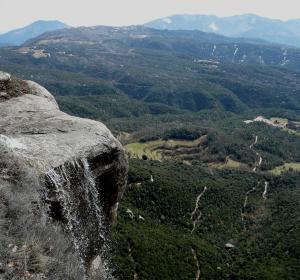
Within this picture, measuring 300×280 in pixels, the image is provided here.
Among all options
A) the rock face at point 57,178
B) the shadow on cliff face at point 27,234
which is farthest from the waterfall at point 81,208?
the shadow on cliff face at point 27,234

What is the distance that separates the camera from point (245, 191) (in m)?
160

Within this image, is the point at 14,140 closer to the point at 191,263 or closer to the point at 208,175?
the point at 191,263

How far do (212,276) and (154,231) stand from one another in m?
17.9

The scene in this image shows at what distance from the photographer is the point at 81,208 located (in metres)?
24.9

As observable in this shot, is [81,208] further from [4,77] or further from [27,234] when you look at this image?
[4,77]

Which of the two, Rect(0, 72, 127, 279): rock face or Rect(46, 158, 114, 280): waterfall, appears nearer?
Rect(0, 72, 127, 279): rock face

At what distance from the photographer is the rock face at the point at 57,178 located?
19.6 m

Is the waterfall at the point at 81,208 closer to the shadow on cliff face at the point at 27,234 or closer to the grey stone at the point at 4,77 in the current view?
the shadow on cliff face at the point at 27,234

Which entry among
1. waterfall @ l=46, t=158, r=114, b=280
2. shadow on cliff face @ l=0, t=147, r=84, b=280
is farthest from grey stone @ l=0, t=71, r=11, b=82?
shadow on cliff face @ l=0, t=147, r=84, b=280

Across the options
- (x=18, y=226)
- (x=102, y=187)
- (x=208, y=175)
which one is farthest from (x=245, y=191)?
(x=18, y=226)

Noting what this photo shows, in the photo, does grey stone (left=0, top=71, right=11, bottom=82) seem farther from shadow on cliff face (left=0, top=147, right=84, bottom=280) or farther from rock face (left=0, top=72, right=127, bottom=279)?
shadow on cliff face (left=0, top=147, right=84, bottom=280)

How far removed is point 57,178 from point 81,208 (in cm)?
293

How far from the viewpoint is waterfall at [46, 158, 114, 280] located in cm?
2269

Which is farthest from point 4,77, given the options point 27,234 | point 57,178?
point 27,234
